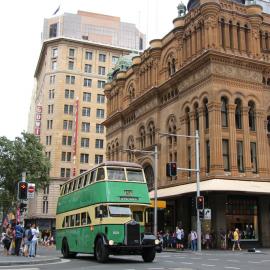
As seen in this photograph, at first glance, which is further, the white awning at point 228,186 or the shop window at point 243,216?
the shop window at point 243,216

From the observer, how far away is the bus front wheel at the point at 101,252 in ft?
68.3

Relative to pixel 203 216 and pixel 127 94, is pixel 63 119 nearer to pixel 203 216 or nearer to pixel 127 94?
pixel 127 94

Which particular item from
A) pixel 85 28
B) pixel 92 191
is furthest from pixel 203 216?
pixel 85 28

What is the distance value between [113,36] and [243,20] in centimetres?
6005

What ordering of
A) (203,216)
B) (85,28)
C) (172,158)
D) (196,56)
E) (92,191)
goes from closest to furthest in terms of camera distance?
1. (92,191)
2. (203,216)
3. (196,56)
4. (172,158)
5. (85,28)

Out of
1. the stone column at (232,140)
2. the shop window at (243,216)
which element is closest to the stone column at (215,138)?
the stone column at (232,140)

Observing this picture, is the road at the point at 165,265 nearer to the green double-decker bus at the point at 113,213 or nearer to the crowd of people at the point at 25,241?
the green double-decker bus at the point at 113,213

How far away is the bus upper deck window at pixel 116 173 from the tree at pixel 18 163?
29257mm

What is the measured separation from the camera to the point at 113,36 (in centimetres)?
10100

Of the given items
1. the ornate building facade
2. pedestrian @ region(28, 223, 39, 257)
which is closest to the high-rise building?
the ornate building facade

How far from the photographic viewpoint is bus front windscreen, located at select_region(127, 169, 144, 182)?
74.4 ft

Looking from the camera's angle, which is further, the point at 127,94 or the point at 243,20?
the point at 127,94

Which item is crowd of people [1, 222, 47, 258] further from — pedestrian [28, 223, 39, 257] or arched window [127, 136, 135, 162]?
arched window [127, 136, 135, 162]

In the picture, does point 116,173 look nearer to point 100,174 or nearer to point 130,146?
point 100,174
